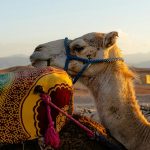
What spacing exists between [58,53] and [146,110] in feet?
8.63

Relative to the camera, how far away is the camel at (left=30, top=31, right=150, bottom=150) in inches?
218

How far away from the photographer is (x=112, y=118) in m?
5.62

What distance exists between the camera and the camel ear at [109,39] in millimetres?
5953

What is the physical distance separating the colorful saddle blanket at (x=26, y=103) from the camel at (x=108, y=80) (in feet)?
3.86

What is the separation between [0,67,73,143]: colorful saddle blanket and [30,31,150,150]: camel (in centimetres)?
118

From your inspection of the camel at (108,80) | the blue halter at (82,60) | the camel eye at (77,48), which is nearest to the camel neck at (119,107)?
the camel at (108,80)

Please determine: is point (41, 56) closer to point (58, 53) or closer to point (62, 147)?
point (58, 53)

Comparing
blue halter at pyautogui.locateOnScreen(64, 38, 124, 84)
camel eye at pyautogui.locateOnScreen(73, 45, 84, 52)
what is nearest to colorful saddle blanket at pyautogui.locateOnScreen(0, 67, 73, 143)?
blue halter at pyautogui.locateOnScreen(64, 38, 124, 84)

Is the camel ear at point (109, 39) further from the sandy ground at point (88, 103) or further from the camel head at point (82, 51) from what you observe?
the sandy ground at point (88, 103)

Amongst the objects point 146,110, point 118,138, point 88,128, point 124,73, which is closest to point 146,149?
point 118,138

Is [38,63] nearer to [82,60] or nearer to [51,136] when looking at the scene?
[82,60]

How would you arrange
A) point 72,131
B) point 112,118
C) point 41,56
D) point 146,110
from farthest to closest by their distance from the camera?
point 146,110
point 41,56
point 112,118
point 72,131

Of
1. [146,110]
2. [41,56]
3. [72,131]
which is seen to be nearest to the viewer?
[72,131]

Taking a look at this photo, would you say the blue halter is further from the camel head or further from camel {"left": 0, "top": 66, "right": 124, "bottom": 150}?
camel {"left": 0, "top": 66, "right": 124, "bottom": 150}
